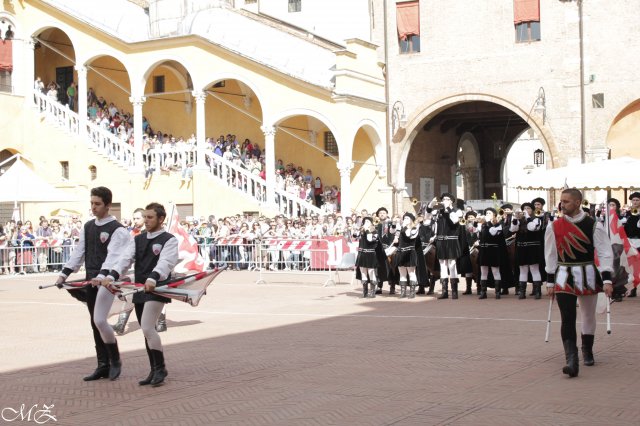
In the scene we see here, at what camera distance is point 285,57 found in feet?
115

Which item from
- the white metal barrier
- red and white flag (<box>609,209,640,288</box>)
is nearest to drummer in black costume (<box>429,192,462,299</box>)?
red and white flag (<box>609,209,640,288</box>)

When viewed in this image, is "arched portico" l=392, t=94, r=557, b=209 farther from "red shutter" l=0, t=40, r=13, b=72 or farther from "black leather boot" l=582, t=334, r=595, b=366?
"black leather boot" l=582, t=334, r=595, b=366

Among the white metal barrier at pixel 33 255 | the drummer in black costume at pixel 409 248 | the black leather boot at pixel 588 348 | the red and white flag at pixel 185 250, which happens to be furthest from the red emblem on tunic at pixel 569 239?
the white metal barrier at pixel 33 255

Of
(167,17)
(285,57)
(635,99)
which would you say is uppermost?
(167,17)

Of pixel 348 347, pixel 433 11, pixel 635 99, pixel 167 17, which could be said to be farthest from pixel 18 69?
pixel 348 347

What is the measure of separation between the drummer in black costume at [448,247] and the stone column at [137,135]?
19.1 m

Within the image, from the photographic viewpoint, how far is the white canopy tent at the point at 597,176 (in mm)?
19625

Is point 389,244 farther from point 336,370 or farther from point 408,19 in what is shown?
point 408,19

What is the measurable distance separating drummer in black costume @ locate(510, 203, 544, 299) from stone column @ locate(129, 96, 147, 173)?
20.3 m

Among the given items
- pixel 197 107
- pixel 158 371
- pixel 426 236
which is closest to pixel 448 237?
pixel 426 236

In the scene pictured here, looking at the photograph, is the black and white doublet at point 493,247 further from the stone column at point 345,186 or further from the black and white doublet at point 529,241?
the stone column at point 345,186

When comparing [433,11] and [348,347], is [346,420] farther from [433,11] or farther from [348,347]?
[433,11]

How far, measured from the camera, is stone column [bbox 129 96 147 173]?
3584cm

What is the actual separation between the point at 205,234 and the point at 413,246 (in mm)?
11382
